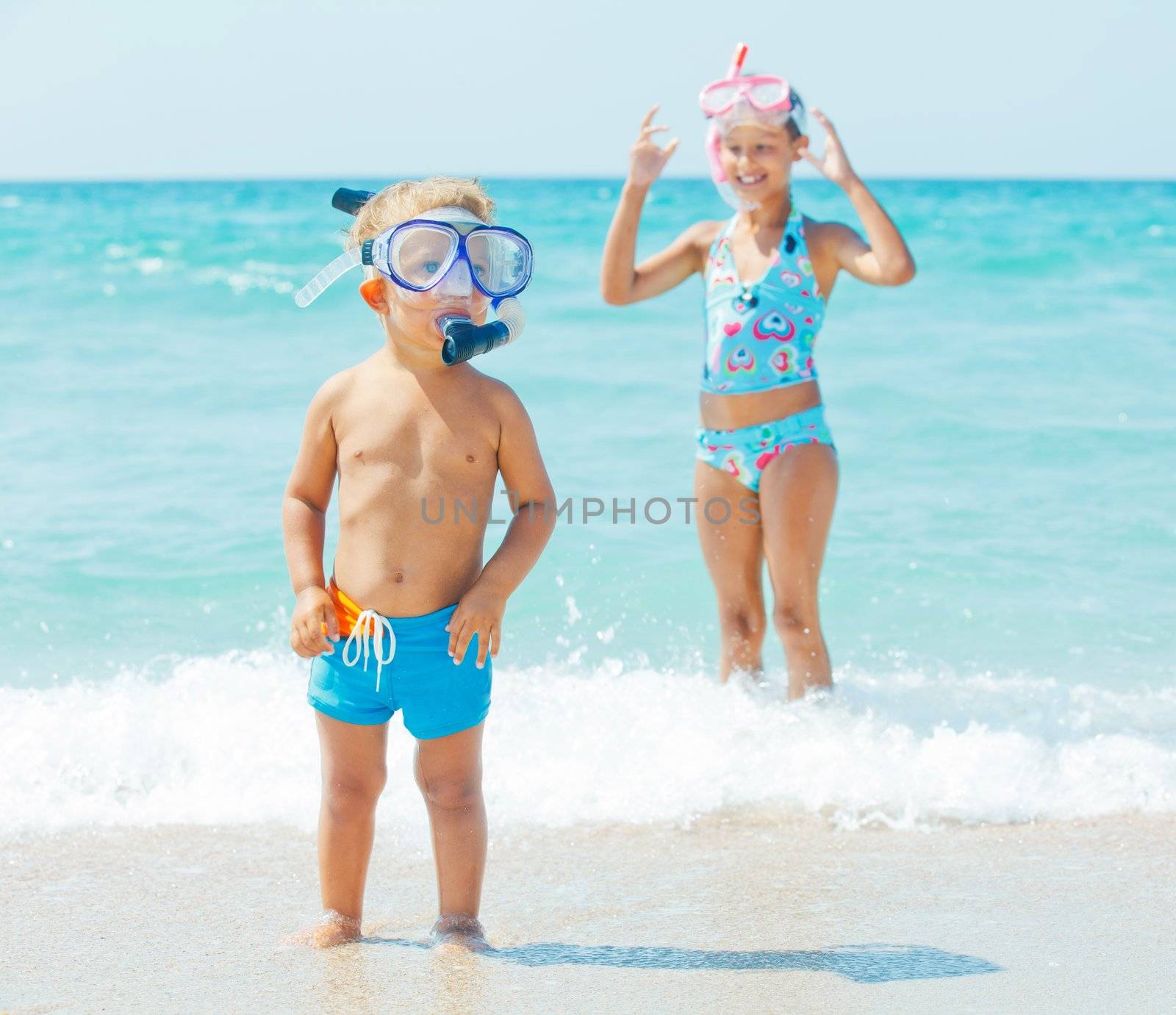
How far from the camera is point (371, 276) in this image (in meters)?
2.87

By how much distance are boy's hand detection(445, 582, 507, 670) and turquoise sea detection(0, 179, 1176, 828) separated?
1087mm

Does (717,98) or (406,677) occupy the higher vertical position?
(717,98)

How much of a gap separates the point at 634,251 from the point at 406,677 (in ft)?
6.69

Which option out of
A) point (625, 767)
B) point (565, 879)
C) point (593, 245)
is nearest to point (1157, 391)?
point (625, 767)

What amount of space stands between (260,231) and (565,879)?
74.0ft

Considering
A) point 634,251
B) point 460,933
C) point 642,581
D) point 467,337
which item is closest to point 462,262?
point 467,337

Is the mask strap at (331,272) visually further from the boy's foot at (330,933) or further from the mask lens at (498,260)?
the boy's foot at (330,933)

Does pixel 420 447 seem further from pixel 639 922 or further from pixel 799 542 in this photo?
pixel 799 542

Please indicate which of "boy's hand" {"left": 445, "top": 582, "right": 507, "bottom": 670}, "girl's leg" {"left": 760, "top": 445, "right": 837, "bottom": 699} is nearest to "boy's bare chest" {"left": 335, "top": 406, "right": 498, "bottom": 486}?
"boy's hand" {"left": 445, "top": 582, "right": 507, "bottom": 670}

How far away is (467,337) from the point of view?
8.59ft

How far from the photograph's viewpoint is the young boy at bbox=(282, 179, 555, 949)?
8.96ft

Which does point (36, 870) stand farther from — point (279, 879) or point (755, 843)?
point (755, 843)

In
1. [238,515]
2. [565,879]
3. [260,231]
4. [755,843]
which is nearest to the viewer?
[565,879]

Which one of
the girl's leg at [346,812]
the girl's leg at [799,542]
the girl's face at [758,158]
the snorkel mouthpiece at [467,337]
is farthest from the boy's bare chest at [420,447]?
the girl's face at [758,158]
